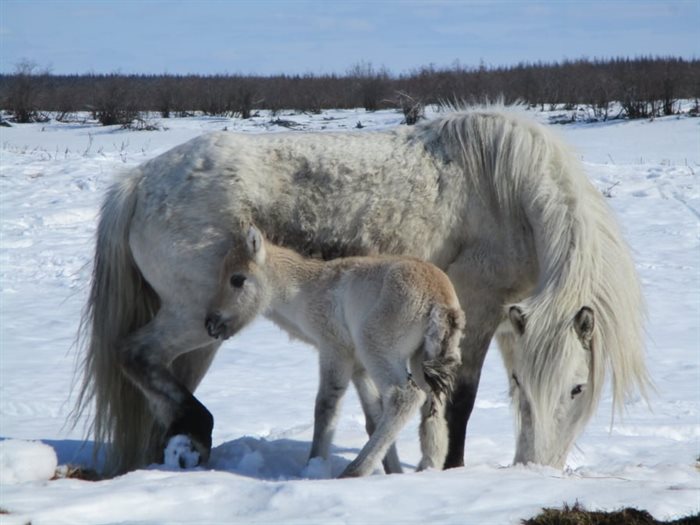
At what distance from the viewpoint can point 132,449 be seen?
548cm

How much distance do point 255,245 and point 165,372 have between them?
3.01ft

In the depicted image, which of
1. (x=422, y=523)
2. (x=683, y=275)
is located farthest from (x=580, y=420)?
(x=683, y=275)

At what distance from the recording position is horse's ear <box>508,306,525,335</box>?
15.6 ft

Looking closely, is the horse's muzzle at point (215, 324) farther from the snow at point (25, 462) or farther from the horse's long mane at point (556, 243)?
the horse's long mane at point (556, 243)

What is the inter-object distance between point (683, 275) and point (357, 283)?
7.50 meters

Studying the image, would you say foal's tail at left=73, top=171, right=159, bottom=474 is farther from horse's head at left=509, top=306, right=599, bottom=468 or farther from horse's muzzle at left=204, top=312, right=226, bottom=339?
horse's head at left=509, top=306, right=599, bottom=468

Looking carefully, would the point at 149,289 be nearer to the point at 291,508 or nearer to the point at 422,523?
the point at 291,508

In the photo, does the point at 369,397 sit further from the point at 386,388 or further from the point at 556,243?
the point at 556,243

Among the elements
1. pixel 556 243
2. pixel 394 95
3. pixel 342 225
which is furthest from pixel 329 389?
pixel 394 95

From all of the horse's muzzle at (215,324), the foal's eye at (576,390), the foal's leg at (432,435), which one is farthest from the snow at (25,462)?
the foal's eye at (576,390)

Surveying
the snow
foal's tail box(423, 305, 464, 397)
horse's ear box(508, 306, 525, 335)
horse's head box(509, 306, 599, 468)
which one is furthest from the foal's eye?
the snow

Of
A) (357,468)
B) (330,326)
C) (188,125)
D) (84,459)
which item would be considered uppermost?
(188,125)

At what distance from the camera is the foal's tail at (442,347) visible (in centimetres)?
433

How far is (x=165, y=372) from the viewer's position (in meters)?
5.19
